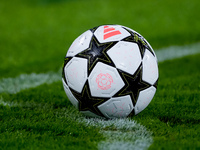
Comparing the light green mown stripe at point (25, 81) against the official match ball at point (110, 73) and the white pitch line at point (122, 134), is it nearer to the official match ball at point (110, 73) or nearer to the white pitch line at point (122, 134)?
the official match ball at point (110, 73)

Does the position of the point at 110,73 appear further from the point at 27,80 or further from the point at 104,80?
the point at 27,80

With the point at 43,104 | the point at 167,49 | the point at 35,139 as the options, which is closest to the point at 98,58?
the point at 35,139

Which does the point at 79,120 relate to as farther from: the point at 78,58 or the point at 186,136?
the point at 186,136

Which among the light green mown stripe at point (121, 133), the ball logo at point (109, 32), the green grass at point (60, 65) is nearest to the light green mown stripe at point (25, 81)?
the green grass at point (60, 65)

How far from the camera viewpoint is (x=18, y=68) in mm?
8023

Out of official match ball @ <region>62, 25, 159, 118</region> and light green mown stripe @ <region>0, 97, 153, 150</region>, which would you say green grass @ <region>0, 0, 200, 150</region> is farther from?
official match ball @ <region>62, 25, 159, 118</region>

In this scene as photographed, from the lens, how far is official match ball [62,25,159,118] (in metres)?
4.12

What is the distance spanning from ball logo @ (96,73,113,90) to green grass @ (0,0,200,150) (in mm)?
528

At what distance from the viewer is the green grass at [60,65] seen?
12.9ft

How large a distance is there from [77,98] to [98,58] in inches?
23.2

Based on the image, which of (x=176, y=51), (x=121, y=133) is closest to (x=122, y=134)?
(x=121, y=133)

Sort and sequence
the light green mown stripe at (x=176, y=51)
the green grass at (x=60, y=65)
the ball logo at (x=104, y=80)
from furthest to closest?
the light green mown stripe at (x=176, y=51)
the ball logo at (x=104, y=80)
the green grass at (x=60, y=65)

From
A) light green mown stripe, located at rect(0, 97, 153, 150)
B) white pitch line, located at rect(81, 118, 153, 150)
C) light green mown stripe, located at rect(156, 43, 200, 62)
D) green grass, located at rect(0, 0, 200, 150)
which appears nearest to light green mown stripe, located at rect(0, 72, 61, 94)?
green grass, located at rect(0, 0, 200, 150)

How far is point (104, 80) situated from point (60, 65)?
4286mm
